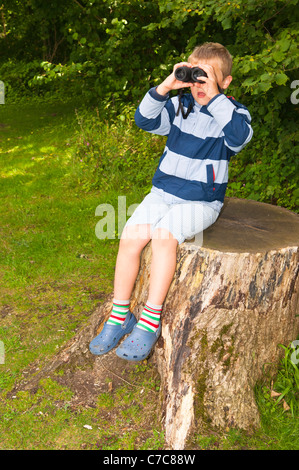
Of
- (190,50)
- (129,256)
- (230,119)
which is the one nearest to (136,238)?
(129,256)

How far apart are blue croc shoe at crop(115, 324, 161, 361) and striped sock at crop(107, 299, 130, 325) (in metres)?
0.18

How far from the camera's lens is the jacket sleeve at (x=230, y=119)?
2.76 meters

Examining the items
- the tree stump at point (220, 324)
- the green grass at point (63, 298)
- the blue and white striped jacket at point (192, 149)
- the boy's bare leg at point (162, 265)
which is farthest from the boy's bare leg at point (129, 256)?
the green grass at point (63, 298)

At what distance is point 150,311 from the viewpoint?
2795mm

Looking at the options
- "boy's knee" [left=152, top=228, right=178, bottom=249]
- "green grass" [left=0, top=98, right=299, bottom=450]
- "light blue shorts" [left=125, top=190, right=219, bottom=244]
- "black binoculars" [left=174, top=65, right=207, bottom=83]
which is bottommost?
"green grass" [left=0, top=98, right=299, bottom=450]

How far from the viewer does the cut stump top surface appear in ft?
9.14

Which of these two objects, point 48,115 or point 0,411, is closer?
point 0,411

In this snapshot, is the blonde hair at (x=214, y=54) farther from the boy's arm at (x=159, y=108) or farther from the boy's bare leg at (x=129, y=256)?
the boy's bare leg at (x=129, y=256)

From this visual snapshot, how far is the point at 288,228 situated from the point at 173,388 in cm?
119

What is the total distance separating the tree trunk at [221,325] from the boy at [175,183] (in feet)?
0.38

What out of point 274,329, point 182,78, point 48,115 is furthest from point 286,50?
point 48,115

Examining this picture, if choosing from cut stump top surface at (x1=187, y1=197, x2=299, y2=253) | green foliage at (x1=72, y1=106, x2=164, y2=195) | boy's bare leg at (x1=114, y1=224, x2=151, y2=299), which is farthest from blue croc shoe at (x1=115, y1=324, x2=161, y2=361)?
green foliage at (x1=72, y1=106, x2=164, y2=195)

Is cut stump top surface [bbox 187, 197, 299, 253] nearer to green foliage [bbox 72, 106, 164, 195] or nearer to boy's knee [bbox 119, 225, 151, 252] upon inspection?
boy's knee [bbox 119, 225, 151, 252]
